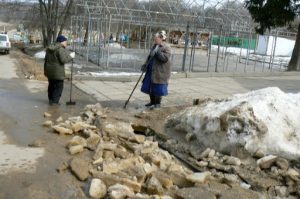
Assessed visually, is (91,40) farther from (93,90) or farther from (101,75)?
(93,90)

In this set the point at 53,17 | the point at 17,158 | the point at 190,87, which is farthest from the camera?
the point at 53,17

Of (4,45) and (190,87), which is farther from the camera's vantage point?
(4,45)

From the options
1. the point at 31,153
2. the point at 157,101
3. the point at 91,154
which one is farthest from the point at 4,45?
the point at 91,154

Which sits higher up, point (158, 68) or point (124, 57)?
point (158, 68)

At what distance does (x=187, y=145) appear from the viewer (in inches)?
298

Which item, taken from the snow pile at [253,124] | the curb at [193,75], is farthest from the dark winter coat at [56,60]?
the curb at [193,75]

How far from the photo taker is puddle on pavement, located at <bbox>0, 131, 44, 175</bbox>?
5380 mm

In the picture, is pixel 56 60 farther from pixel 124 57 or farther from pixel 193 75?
pixel 124 57

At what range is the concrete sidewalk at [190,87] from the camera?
12.1m

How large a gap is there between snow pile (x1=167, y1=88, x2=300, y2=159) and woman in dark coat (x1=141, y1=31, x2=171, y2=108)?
1.61 metres

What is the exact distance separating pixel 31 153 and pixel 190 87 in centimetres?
928

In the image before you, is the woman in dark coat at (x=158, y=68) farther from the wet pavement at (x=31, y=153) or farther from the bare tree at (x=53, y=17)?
the bare tree at (x=53, y=17)

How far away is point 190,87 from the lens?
14.8 m

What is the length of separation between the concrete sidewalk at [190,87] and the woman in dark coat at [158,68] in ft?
5.00
